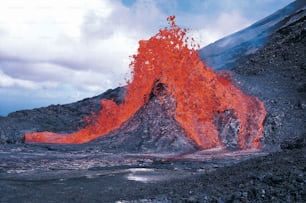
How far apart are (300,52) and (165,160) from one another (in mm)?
18030

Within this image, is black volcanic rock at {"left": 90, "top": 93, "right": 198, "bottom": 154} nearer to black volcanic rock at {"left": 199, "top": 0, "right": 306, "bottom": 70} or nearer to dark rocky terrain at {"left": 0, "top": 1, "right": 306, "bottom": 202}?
dark rocky terrain at {"left": 0, "top": 1, "right": 306, "bottom": 202}

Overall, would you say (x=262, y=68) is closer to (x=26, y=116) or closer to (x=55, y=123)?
(x=55, y=123)

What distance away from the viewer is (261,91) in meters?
27.2

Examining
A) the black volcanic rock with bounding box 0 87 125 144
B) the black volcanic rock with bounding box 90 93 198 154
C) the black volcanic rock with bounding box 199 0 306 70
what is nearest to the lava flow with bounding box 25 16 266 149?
the black volcanic rock with bounding box 90 93 198 154

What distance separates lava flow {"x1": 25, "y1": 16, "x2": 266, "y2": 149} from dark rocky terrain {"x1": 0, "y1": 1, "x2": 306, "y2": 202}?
870mm

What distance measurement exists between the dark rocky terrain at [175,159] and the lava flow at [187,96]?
87 centimetres

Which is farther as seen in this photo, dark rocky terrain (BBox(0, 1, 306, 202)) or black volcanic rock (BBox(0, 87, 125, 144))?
black volcanic rock (BBox(0, 87, 125, 144))

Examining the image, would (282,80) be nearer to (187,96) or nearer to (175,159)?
(187,96)

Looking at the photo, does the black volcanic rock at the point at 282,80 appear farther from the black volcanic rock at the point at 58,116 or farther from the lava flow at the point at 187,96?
the black volcanic rock at the point at 58,116

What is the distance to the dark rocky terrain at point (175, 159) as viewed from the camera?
10242 mm

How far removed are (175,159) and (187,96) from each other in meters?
6.87

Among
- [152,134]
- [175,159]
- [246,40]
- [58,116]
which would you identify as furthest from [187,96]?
[246,40]

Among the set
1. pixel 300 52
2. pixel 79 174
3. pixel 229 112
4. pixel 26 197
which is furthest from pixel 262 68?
pixel 26 197

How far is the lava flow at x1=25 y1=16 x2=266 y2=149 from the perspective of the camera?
23.5 metres
